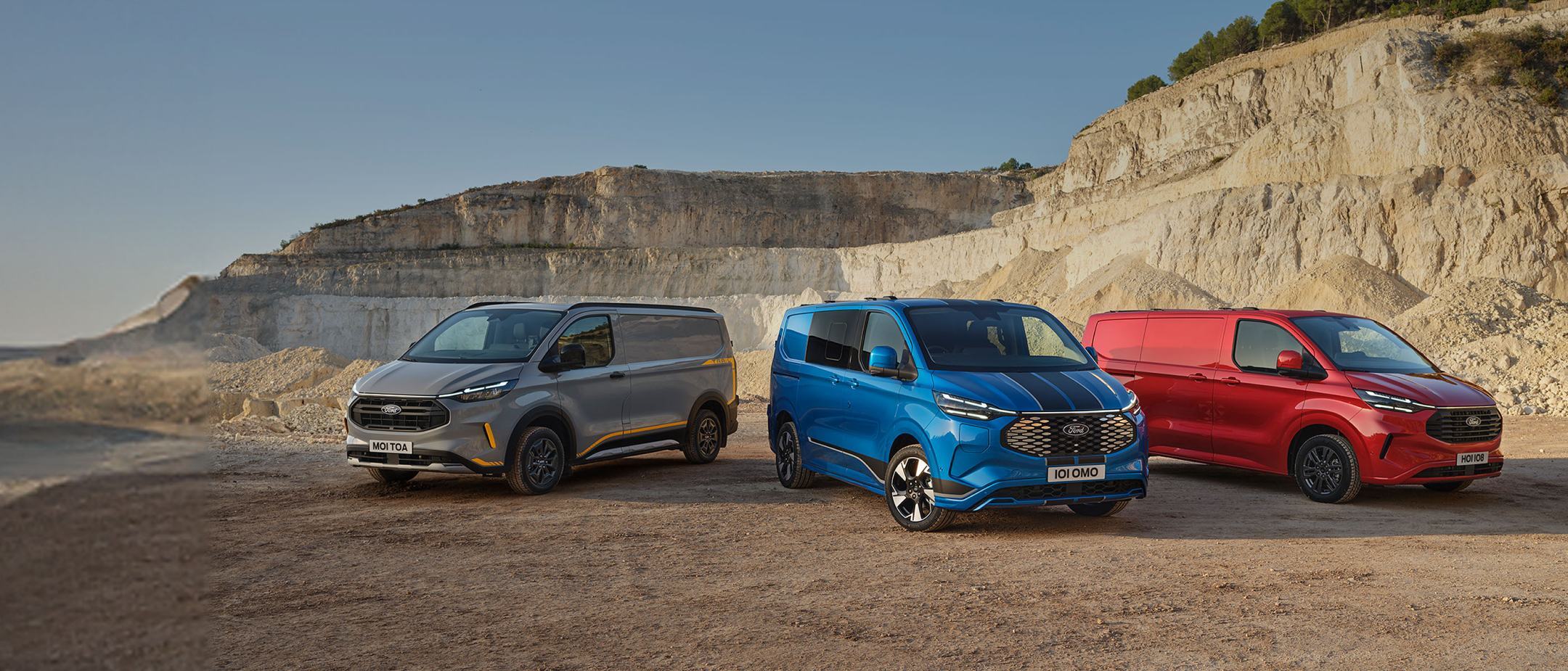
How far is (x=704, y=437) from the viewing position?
38.7 feet

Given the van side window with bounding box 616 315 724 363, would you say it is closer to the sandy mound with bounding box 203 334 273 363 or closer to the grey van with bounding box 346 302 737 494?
the grey van with bounding box 346 302 737 494

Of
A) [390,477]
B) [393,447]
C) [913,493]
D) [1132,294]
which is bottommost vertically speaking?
[390,477]

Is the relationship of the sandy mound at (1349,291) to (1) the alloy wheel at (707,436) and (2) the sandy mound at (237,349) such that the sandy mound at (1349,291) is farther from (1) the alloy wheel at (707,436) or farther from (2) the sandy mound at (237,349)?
(2) the sandy mound at (237,349)

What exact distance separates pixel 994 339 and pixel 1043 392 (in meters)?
1.02

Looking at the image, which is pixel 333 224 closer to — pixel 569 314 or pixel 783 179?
pixel 783 179

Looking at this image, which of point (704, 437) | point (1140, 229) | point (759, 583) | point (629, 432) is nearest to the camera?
point (759, 583)

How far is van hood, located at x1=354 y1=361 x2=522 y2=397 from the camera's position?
29.0 ft

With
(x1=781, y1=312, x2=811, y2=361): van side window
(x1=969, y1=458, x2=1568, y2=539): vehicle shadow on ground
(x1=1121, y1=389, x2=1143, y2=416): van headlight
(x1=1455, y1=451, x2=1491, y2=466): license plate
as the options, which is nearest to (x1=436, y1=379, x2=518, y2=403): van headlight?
(x1=781, y1=312, x2=811, y2=361): van side window

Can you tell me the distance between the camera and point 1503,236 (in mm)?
29703

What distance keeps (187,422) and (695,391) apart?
9.58 m

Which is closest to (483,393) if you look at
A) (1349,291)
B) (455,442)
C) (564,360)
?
(455,442)

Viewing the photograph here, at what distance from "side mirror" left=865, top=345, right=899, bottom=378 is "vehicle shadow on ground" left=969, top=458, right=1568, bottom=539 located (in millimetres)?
1447

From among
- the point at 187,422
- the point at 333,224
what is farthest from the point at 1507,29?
the point at 333,224

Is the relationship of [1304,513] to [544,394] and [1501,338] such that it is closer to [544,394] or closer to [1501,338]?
[544,394]
